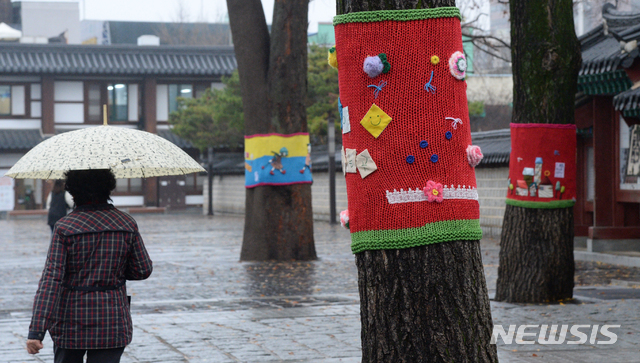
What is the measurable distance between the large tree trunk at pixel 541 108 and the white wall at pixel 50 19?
157ft

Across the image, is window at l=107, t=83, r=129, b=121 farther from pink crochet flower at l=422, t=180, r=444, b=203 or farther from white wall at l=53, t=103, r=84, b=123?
pink crochet flower at l=422, t=180, r=444, b=203

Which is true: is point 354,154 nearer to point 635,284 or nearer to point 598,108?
point 635,284

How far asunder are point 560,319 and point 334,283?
15.1 feet

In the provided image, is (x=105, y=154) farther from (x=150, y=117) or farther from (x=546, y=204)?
(x=150, y=117)

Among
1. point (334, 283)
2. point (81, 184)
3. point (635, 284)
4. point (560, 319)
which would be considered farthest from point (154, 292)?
point (81, 184)

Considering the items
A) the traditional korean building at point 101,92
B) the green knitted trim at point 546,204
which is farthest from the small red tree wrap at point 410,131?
the traditional korean building at point 101,92

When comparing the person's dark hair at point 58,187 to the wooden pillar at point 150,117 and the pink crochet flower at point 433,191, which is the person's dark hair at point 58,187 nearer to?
the pink crochet flower at point 433,191

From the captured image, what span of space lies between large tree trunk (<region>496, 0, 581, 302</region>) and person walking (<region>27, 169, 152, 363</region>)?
5.75 meters

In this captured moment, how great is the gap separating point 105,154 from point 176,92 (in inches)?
1666

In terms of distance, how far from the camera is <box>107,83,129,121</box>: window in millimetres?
45000

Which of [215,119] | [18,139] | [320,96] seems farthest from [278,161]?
[18,139]

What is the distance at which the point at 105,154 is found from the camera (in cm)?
452

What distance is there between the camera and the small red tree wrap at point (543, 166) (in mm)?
9242

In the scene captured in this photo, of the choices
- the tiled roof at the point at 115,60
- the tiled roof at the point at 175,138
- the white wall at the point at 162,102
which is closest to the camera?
the tiled roof at the point at 115,60
